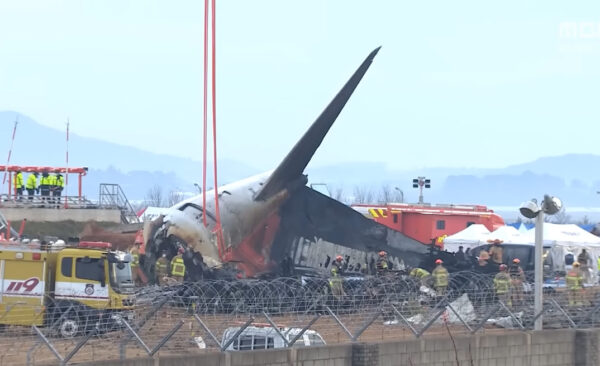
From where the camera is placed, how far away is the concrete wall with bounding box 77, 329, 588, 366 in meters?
17.2

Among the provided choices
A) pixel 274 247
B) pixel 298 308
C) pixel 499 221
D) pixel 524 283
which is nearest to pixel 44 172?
pixel 274 247

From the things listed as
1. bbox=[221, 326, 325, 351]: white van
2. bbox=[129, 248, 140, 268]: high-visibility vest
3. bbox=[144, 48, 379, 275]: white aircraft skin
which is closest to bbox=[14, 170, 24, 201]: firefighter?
bbox=[144, 48, 379, 275]: white aircraft skin

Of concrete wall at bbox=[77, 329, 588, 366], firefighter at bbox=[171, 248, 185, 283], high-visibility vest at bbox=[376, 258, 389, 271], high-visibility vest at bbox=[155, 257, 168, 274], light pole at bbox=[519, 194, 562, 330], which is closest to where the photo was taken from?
concrete wall at bbox=[77, 329, 588, 366]

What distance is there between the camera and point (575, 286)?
28109 millimetres

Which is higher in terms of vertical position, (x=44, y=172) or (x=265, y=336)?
(x=44, y=172)

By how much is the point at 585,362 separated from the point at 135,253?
47.6ft

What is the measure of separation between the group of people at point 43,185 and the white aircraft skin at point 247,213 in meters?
14.8

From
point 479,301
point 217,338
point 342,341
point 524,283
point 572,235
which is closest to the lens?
point 217,338

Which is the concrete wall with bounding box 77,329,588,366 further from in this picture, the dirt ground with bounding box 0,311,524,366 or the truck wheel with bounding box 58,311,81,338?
the truck wheel with bounding box 58,311,81,338

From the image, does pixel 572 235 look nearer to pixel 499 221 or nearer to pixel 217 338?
pixel 499 221

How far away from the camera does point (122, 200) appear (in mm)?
55500

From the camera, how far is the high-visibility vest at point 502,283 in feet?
81.7

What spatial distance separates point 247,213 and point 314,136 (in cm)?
339

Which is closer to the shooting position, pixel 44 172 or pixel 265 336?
pixel 265 336
